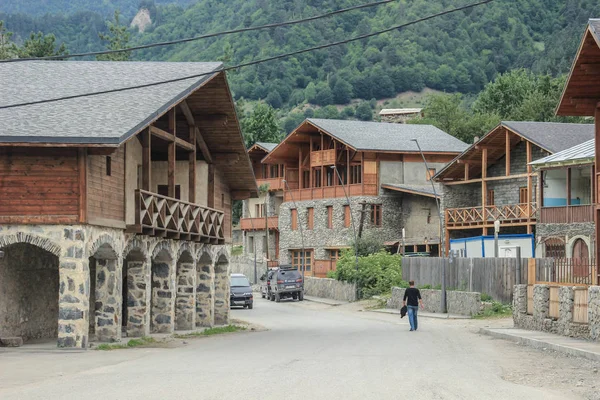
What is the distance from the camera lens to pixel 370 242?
70.9m

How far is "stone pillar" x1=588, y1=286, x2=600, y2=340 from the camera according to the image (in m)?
26.0

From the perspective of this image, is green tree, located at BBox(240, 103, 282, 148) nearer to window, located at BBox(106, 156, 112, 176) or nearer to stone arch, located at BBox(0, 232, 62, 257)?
window, located at BBox(106, 156, 112, 176)

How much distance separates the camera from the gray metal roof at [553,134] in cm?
5984

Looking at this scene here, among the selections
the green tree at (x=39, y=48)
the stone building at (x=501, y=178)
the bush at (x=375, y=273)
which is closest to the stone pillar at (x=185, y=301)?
the bush at (x=375, y=273)

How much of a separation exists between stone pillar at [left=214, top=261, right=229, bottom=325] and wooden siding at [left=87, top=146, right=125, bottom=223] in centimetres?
1240

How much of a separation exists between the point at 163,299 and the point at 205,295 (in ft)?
17.1

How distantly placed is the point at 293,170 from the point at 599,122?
53.0m

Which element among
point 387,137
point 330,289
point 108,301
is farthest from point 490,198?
point 108,301

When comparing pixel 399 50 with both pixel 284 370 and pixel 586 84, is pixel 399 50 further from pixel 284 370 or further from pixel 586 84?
pixel 284 370

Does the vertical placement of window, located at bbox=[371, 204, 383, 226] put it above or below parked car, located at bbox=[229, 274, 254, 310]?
above

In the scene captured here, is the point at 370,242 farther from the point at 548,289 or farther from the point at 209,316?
the point at 548,289

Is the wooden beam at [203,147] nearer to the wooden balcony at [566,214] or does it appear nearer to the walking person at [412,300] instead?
the walking person at [412,300]

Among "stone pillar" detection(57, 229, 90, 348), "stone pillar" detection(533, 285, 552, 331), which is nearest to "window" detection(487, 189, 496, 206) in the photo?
"stone pillar" detection(533, 285, 552, 331)

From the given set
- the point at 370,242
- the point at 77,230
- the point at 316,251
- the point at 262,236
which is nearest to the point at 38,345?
the point at 77,230
